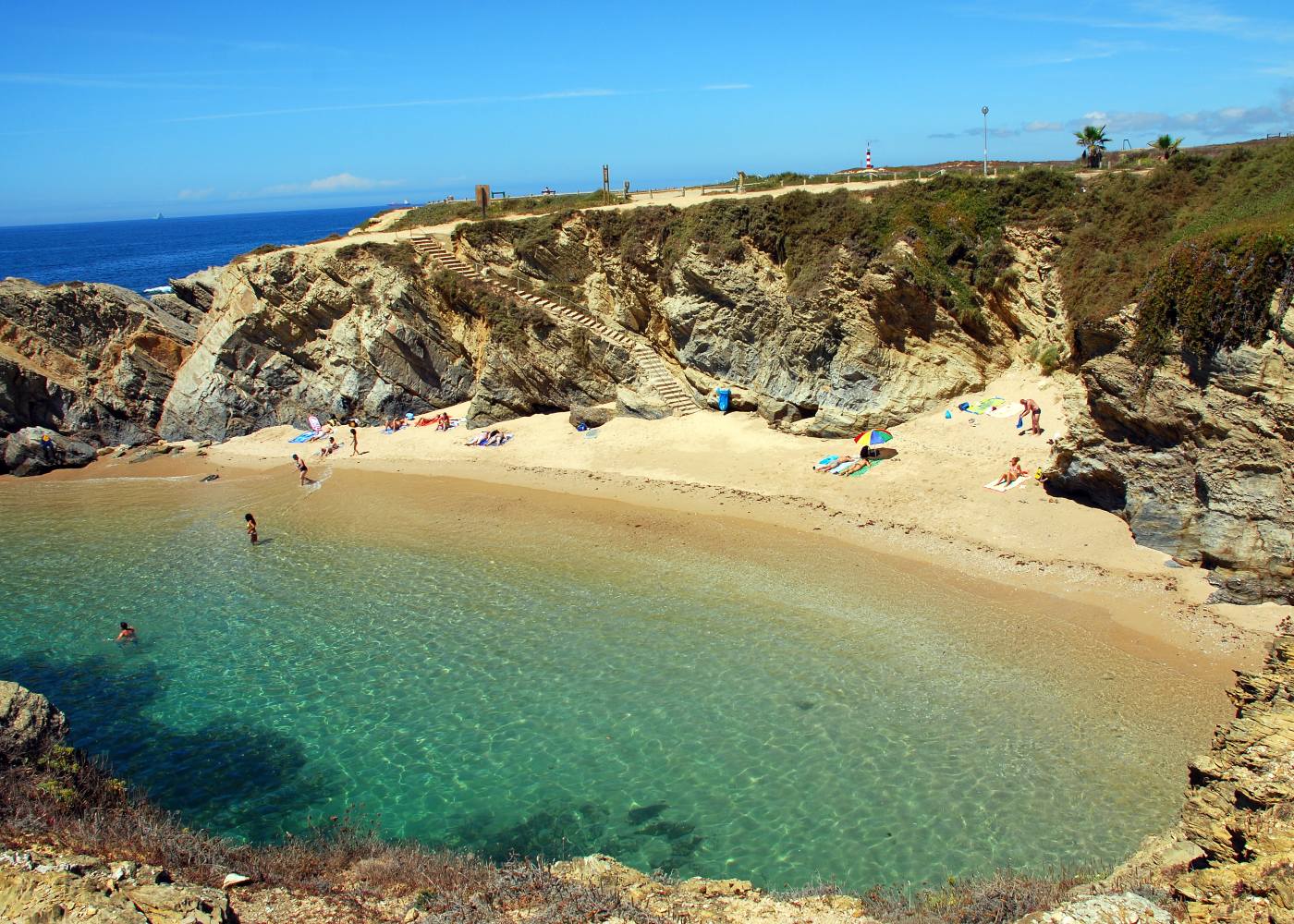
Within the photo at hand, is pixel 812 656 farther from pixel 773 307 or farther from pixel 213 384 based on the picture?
pixel 213 384

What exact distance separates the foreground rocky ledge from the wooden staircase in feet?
69.5

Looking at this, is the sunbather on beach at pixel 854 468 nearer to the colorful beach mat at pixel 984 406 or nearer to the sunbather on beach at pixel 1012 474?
the sunbather on beach at pixel 1012 474

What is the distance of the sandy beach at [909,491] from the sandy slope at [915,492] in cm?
5

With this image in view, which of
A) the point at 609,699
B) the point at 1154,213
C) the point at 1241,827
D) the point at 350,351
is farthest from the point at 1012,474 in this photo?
the point at 350,351

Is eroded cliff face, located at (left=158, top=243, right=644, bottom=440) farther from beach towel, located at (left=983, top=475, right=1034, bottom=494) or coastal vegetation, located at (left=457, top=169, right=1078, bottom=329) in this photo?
beach towel, located at (left=983, top=475, right=1034, bottom=494)

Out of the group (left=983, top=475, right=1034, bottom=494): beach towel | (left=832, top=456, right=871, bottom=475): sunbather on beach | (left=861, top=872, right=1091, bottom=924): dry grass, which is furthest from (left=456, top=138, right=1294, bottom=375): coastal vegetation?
(left=861, top=872, right=1091, bottom=924): dry grass

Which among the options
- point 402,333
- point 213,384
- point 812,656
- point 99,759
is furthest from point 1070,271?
point 213,384

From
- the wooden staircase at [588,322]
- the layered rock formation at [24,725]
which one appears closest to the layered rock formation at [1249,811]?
the layered rock formation at [24,725]

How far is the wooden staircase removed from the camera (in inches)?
1163

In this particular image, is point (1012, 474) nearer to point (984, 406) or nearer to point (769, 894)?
point (984, 406)

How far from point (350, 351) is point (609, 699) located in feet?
74.9

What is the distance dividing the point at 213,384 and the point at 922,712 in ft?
98.1

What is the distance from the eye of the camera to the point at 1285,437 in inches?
609

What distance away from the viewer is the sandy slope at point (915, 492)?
15.9m
